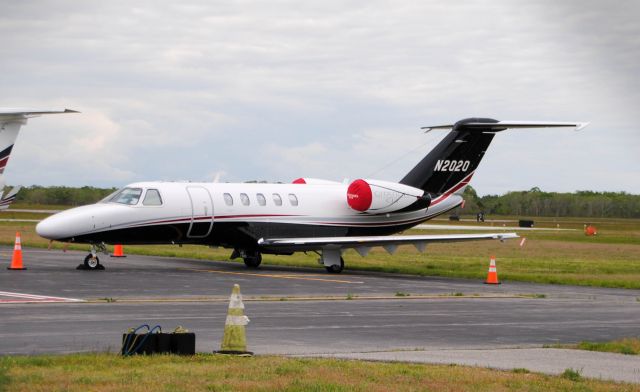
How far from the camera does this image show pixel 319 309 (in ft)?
67.3

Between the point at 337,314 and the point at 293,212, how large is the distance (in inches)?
609

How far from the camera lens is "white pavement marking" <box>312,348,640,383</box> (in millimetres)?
12727

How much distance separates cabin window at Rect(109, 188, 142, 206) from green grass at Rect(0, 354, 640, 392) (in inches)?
760

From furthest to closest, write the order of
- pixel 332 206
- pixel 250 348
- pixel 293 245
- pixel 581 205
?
pixel 581 205
pixel 332 206
pixel 293 245
pixel 250 348

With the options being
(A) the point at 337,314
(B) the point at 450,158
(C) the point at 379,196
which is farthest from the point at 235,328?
(B) the point at 450,158

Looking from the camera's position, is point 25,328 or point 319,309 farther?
point 319,309

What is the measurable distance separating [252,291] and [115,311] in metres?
6.35

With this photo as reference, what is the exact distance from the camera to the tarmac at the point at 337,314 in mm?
14047

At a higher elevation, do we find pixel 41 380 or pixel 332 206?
pixel 332 206

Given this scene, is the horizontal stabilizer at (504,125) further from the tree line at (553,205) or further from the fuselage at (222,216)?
the tree line at (553,205)

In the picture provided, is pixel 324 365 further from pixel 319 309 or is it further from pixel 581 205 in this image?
pixel 581 205

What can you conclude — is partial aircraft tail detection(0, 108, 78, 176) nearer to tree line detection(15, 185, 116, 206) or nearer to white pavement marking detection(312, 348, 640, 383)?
white pavement marking detection(312, 348, 640, 383)

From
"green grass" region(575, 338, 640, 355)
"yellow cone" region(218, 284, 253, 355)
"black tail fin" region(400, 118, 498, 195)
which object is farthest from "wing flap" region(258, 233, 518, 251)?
"yellow cone" region(218, 284, 253, 355)

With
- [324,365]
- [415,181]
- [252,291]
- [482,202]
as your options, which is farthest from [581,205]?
[324,365]
